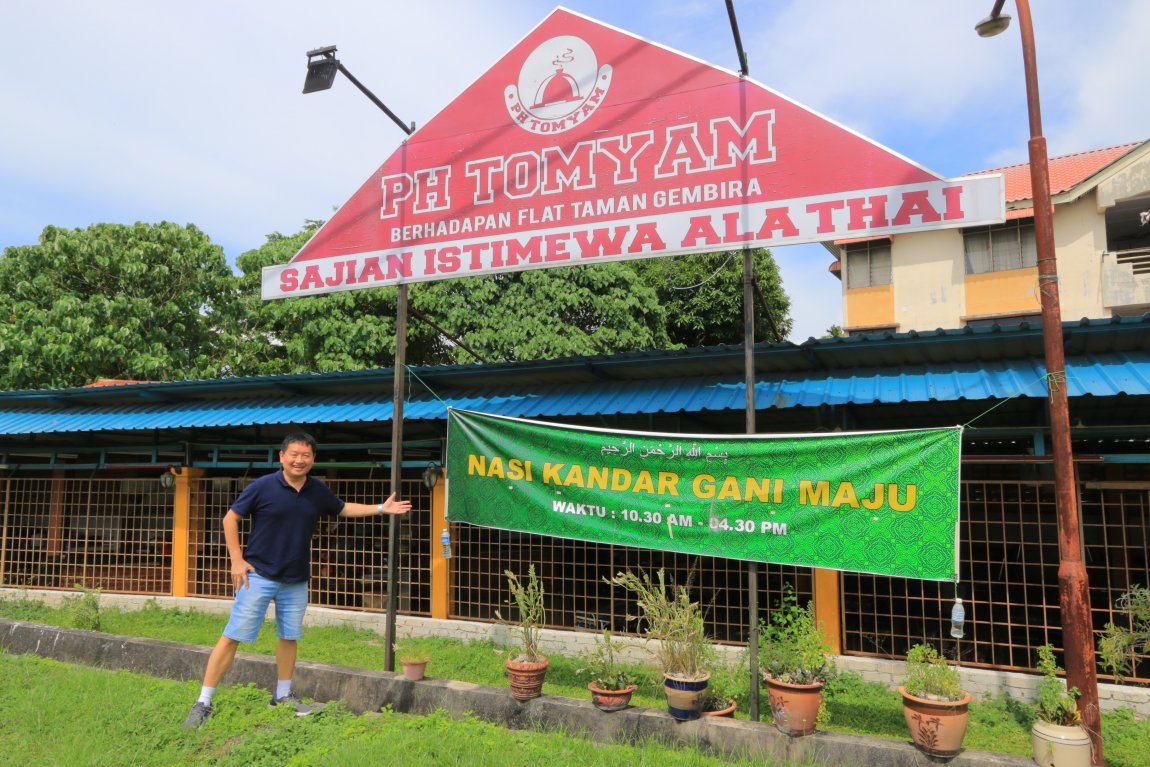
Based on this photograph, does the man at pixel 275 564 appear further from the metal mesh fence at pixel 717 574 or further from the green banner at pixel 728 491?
the metal mesh fence at pixel 717 574

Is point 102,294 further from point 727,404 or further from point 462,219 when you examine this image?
point 727,404

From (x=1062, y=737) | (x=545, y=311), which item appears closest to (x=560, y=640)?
(x=1062, y=737)

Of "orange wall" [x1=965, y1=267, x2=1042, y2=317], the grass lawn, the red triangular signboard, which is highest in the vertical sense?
"orange wall" [x1=965, y1=267, x2=1042, y2=317]

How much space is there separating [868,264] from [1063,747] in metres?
18.7

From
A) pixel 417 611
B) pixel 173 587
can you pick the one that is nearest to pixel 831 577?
pixel 417 611

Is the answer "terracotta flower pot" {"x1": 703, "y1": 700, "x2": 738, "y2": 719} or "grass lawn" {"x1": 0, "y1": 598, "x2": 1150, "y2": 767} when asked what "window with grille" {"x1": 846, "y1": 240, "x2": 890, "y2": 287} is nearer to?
"grass lawn" {"x1": 0, "y1": 598, "x2": 1150, "y2": 767}

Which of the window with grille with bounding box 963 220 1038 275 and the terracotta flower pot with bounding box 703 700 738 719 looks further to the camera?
the window with grille with bounding box 963 220 1038 275

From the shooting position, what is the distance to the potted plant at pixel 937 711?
4.53m

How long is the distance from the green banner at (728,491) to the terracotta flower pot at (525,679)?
118 cm

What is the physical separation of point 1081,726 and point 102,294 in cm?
2532

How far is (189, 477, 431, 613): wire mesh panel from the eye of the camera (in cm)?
1022

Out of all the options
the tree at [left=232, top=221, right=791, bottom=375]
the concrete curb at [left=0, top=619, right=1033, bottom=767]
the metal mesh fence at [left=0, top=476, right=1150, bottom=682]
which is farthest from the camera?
the tree at [left=232, top=221, right=791, bottom=375]

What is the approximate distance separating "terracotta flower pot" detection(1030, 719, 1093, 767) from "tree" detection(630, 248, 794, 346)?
64.2ft

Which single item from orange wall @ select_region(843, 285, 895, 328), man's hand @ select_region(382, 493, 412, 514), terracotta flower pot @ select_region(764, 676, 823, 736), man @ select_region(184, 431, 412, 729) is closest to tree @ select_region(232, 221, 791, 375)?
orange wall @ select_region(843, 285, 895, 328)
